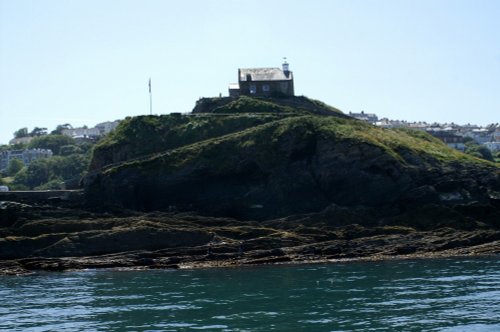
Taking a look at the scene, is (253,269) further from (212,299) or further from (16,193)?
(16,193)

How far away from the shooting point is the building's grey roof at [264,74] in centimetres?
10694

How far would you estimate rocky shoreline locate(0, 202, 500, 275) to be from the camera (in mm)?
67000

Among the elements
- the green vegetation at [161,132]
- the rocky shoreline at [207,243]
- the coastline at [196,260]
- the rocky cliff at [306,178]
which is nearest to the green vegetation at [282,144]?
the rocky cliff at [306,178]

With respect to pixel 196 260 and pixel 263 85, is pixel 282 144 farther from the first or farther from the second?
pixel 263 85

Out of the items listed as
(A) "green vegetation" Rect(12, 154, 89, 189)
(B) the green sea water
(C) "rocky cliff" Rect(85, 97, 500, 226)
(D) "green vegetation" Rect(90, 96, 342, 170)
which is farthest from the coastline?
(A) "green vegetation" Rect(12, 154, 89, 189)

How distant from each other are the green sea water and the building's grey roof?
1867 inches

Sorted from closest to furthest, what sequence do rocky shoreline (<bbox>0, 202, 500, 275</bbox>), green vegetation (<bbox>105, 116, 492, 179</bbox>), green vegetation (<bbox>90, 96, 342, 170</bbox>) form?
rocky shoreline (<bbox>0, 202, 500, 275</bbox>), green vegetation (<bbox>105, 116, 492, 179</bbox>), green vegetation (<bbox>90, 96, 342, 170</bbox>)

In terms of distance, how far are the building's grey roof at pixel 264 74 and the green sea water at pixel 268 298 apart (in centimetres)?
4742

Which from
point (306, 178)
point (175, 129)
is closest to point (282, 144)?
point (306, 178)

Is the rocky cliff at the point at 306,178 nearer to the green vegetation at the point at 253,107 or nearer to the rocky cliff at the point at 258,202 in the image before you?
the rocky cliff at the point at 258,202

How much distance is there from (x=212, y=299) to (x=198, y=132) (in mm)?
43673

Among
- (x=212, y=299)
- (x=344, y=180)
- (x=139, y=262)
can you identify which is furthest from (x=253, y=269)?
(x=344, y=180)

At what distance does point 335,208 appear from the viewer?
246ft

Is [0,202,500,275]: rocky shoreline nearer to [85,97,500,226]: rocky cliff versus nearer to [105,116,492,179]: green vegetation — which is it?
[85,97,500,226]: rocky cliff
